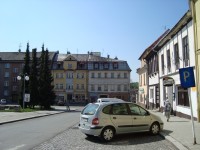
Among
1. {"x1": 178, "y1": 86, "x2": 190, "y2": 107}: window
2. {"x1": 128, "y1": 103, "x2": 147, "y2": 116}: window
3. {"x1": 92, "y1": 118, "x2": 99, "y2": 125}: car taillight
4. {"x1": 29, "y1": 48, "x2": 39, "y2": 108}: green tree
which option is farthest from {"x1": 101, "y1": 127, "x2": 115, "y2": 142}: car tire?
{"x1": 29, "y1": 48, "x2": 39, "y2": 108}: green tree

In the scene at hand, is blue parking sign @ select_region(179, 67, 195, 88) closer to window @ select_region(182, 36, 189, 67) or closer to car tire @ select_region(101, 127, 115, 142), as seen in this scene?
car tire @ select_region(101, 127, 115, 142)

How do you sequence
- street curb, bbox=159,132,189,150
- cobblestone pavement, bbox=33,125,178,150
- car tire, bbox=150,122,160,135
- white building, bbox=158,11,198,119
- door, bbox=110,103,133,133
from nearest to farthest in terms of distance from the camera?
street curb, bbox=159,132,189,150, cobblestone pavement, bbox=33,125,178,150, door, bbox=110,103,133,133, car tire, bbox=150,122,160,135, white building, bbox=158,11,198,119

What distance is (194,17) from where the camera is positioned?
17438 mm

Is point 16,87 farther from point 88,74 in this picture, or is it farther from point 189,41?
point 189,41

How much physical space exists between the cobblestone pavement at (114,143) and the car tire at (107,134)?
9.3 inches

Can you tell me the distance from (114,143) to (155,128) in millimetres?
2954

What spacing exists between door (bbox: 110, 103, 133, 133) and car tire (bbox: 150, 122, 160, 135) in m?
1.37

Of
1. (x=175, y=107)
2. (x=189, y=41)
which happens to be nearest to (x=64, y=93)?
(x=175, y=107)

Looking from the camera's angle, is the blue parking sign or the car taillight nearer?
the blue parking sign

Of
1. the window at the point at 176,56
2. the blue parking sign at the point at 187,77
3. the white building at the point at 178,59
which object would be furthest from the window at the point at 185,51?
the blue parking sign at the point at 187,77

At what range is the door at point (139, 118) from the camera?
1249 centimetres

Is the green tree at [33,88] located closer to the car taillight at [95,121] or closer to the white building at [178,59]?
the white building at [178,59]

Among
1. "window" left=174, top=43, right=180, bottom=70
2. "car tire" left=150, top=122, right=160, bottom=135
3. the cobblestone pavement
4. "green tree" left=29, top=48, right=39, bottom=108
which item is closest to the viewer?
the cobblestone pavement

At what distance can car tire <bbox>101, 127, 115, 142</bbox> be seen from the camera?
11.6m
